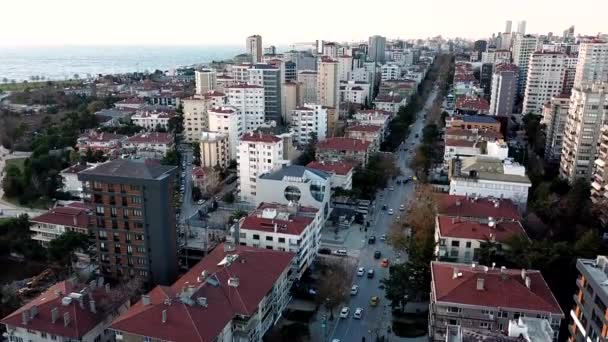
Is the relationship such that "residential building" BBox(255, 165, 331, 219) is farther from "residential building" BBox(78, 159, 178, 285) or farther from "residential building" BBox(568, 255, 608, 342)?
"residential building" BBox(568, 255, 608, 342)

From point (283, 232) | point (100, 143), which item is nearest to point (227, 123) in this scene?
point (100, 143)

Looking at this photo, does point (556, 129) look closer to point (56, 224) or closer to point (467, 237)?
point (467, 237)

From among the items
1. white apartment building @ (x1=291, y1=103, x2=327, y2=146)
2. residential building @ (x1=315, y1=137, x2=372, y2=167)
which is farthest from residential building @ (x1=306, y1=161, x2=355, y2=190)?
white apartment building @ (x1=291, y1=103, x2=327, y2=146)

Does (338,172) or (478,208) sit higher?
(478,208)

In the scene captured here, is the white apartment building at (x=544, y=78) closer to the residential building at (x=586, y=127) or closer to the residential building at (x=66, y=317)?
the residential building at (x=586, y=127)

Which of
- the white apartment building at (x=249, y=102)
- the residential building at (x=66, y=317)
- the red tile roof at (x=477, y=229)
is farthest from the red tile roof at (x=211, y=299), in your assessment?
the white apartment building at (x=249, y=102)

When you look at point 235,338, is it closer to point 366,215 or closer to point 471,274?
point 471,274
